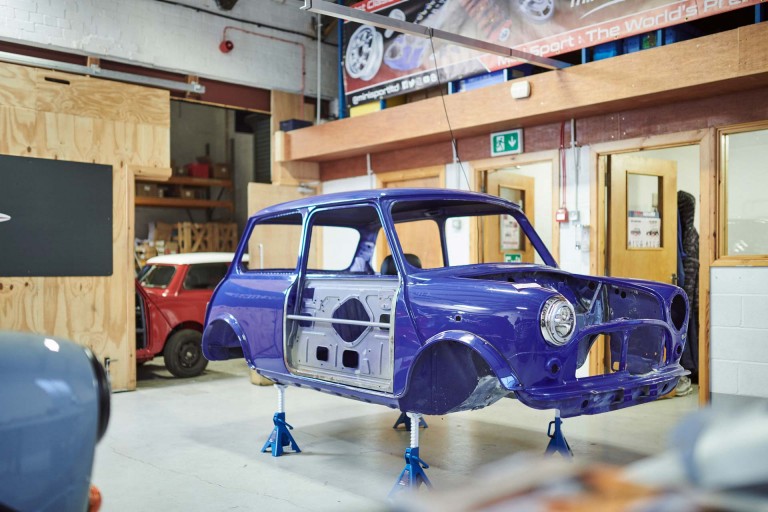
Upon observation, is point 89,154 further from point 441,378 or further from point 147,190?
point 147,190

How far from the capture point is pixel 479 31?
738 cm

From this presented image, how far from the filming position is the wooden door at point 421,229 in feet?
28.1

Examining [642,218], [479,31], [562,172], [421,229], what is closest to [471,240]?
[421,229]

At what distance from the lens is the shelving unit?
12414 millimetres

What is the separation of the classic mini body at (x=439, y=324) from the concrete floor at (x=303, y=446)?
0.47 meters

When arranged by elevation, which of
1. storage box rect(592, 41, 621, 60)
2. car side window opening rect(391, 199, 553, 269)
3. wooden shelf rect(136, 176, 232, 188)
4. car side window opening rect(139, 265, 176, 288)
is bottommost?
car side window opening rect(139, 265, 176, 288)

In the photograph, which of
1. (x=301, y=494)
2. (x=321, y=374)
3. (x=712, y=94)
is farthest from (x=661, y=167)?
(x=301, y=494)

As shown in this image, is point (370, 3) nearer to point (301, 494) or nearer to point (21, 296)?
point (21, 296)

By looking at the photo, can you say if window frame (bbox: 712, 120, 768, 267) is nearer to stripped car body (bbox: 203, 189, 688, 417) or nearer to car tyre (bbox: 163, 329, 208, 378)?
stripped car body (bbox: 203, 189, 688, 417)

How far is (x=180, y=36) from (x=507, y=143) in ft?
15.2

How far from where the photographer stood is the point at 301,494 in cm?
404

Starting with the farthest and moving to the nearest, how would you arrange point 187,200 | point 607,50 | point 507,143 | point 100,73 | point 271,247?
point 187,200
point 271,247
point 100,73
point 507,143
point 607,50

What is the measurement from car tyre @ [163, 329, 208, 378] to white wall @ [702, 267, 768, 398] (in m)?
5.38

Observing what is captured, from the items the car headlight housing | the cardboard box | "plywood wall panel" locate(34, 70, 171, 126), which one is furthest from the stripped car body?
the cardboard box
